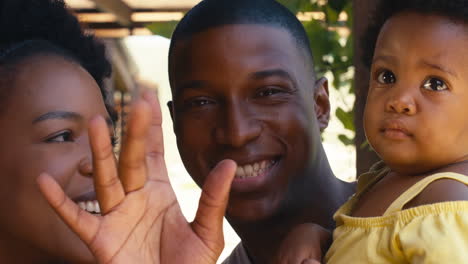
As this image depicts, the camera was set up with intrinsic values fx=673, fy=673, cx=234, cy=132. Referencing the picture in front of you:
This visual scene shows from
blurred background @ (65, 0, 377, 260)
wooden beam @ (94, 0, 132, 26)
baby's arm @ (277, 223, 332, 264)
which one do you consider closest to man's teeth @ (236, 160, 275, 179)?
baby's arm @ (277, 223, 332, 264)

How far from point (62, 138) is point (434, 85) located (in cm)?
97

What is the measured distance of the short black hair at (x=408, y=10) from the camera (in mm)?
1401

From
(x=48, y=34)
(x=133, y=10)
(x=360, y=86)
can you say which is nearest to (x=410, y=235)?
(x=360, y=86)

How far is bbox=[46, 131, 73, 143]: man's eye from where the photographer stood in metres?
1.78

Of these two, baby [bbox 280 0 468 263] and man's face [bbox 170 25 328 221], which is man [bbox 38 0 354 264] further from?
baby [bbox 280 0 468 263]

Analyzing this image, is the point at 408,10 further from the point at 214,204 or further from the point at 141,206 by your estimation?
the point at 141,206

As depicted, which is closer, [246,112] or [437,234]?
[437,234]

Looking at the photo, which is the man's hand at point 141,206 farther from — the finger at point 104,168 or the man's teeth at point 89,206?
the man's teeth at point 89,206

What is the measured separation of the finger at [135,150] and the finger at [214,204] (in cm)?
14

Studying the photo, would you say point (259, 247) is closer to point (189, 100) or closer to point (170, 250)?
point (189, 100)

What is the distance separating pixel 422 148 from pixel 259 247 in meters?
0.87

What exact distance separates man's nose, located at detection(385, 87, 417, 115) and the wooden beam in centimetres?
363

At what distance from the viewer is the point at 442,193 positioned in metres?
1.32

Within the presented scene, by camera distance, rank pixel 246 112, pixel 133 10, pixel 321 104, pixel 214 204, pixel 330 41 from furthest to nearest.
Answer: pixel 133 10, pixel 330 41, pixel 321 104, pixel 246 112, pixel 214 204
